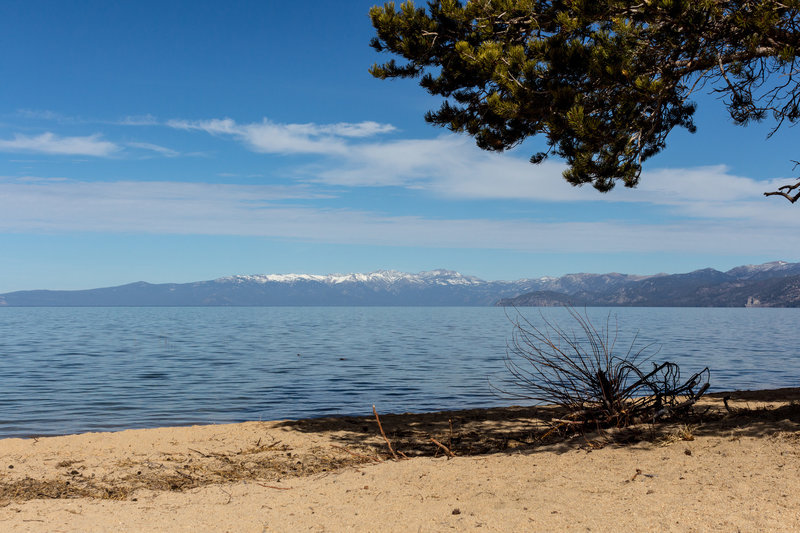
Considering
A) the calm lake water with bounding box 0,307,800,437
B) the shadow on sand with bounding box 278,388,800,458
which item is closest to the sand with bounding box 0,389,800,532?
the shadow on sand with bounding box 278,388,800,458

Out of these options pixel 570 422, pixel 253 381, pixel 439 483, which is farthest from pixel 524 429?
pixel 253 381

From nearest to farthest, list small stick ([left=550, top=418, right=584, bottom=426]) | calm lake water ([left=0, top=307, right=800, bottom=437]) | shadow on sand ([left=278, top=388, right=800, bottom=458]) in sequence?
shadow on sand ([left=278, top=388, right=800, bottom=458]) < small stick ([left=550, top=418, right=584, bottom=426]) < calm lake water ([left=0, top=307, right=800, bottom=437])

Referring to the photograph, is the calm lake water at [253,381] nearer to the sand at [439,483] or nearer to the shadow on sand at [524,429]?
the shadow on sand at [524,429]

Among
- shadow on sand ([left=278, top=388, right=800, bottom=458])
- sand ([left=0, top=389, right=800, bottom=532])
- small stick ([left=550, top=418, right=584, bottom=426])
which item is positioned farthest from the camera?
small stick ([left=550, top=418, right=584, bottom=426])

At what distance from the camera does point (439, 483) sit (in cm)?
664

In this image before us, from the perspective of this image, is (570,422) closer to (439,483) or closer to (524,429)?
(439,483)

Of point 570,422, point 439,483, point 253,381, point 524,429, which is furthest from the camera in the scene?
point 253,381

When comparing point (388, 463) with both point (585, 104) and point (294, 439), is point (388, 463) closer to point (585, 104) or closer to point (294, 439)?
point (294, 439)

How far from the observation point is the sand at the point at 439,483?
5.26 metres

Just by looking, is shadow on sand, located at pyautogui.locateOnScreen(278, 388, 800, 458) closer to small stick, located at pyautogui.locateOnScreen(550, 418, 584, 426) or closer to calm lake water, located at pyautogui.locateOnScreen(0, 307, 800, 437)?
small stick, located at pyautogui.locateOnScreen(550, 418, 584, 426)

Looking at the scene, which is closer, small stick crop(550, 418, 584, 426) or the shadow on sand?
the shadow on sand

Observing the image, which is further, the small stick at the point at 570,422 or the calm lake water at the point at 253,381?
the calm lake water at the point at 253,381

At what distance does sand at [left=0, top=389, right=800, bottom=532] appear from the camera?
5258mm

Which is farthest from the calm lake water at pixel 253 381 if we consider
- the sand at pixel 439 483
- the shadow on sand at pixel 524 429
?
the sand at pixel 439 483
